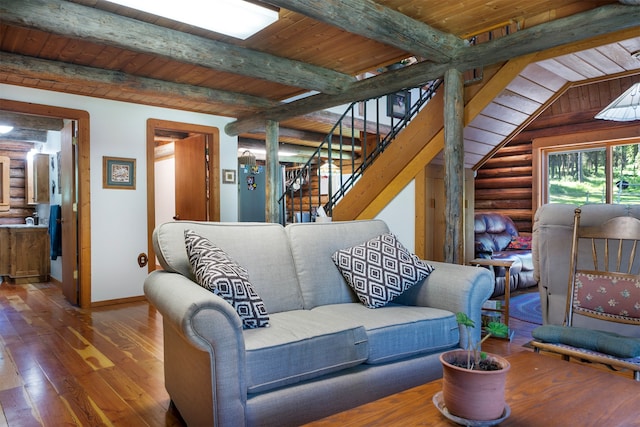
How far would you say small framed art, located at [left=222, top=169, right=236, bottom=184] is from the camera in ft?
20.0

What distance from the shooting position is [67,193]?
516 centimetres

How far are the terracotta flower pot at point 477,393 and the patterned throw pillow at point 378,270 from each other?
4.19ft

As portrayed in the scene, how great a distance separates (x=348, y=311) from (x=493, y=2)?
90.0 inches

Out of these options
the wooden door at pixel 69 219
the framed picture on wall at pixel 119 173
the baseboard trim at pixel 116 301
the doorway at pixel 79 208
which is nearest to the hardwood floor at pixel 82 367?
the baseboard trim at pixel 116 301

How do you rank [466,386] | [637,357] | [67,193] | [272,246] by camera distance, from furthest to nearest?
[67,193]
[272,246]
[637,357]
[466,386]

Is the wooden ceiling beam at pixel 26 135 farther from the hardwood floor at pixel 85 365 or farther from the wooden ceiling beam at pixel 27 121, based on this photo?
the hardwood floor at pixel 85 365

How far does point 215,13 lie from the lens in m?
3.02

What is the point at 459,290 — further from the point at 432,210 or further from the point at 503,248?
the point at 503,248

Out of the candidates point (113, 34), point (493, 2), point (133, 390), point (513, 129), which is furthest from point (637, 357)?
point (113, 34)

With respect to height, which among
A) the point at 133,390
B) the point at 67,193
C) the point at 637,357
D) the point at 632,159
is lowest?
the point at 133,390

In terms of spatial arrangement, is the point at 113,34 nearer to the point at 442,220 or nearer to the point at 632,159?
the point at 442,220

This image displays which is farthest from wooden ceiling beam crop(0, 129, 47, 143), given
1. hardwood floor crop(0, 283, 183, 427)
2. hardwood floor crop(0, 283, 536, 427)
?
hardwood floor crop(0, 283, 183, 427)

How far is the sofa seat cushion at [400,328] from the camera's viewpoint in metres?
2.09

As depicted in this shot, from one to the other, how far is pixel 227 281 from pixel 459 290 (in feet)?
4.13
